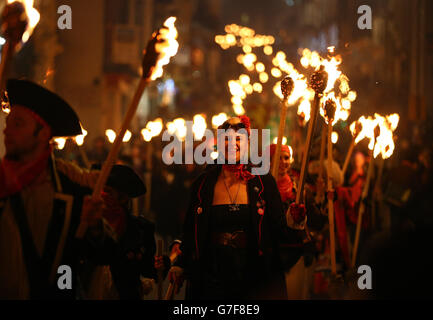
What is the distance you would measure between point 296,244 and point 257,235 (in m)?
1.58

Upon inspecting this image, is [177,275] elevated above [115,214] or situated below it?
below

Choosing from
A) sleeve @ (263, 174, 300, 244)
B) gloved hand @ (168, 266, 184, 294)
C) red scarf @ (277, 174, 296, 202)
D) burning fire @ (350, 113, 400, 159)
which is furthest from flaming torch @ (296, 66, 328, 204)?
burning fire @ (350, 113, 400, 159)

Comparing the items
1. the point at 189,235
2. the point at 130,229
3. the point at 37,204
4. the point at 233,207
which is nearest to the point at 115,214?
the point at 130,229

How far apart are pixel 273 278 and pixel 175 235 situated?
9.94m

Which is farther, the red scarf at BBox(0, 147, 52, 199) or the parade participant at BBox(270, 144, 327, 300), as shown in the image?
the parade participant at BBox(270, 144, 327, 300)

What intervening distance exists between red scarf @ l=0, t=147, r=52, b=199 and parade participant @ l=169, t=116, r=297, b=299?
1.73 meters

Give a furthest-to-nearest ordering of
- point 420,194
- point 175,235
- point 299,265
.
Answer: point 175,235, point 420,194, point 299,265

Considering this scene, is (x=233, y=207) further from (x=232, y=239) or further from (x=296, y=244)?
(x=296, y=244)

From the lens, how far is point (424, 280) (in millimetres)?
2426

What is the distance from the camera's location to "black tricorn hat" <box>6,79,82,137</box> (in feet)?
14.5

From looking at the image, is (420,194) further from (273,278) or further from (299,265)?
(273,278)

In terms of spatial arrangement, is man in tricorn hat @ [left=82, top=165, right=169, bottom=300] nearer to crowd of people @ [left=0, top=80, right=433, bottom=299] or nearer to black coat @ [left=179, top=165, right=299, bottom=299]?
crowd of people @ [left=0, top=80, right=433, bottom=299]

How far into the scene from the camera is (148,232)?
20.3 feet
